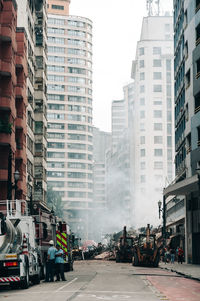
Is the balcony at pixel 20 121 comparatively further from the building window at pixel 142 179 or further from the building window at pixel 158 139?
the building window at pixel 158 139

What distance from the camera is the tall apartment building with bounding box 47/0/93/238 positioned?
157500mm

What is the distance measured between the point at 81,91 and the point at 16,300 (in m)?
144

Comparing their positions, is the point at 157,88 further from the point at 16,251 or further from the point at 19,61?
the point at 16,251

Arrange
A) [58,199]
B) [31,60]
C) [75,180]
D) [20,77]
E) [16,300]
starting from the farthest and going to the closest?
[75,180], [58,199], [31,60], [20,77], [16,300]

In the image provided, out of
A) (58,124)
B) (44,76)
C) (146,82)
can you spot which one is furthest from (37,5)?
(146,82)

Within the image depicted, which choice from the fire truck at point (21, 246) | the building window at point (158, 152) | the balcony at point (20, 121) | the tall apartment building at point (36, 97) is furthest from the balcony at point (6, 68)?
the building window at point (158, 152)

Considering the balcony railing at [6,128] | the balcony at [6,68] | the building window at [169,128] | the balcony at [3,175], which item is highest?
the building window at [169,128]

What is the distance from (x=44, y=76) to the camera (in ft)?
273

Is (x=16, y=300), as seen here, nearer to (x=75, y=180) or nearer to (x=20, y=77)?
(x=20, y=77)

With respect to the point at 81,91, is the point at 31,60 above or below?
below

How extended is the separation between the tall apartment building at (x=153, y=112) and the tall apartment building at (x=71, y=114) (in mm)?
13513

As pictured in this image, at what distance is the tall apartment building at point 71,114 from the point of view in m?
158

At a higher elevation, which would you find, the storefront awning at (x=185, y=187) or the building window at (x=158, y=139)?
the building window at (x=158, y=139)

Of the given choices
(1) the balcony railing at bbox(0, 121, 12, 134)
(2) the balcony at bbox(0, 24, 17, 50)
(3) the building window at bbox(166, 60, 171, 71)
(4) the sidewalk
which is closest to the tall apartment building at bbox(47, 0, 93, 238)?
(3) the building window at bbox(166, 60, 171, 71)
